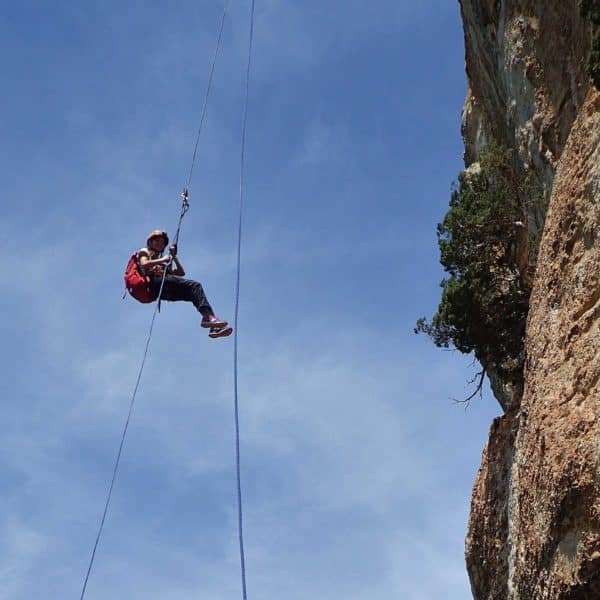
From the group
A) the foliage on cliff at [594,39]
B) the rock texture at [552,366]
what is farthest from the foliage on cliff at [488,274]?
the foliage on cliff at [594,39]

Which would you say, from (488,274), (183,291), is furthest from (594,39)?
(183,291)

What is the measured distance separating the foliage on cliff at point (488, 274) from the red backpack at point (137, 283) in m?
6.34

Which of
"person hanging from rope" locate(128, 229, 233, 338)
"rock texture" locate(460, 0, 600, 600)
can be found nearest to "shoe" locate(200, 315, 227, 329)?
"person hanging from rope" locate(128, 229, 233, 338)

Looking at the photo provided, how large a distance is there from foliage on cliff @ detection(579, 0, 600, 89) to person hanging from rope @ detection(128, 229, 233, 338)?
6.83m

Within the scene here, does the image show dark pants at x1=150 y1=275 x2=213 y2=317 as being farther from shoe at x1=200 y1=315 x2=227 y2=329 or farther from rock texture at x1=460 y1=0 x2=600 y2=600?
→ rock texture at x1=460 y1=0 x2=600 y2=600

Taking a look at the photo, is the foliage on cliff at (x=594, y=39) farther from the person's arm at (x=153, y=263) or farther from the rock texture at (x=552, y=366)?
the person's arm at (x=153, y=263)

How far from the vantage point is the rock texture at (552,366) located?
542 inches

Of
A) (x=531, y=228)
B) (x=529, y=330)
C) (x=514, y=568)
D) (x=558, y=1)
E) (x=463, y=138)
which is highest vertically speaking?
(x=463, y=138)

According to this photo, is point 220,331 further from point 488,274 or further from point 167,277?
point 488,274

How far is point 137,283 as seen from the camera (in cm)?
1666

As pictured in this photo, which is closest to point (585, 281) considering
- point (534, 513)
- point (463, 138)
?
point (534, 513)

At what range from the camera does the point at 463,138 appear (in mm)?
Result: 27094

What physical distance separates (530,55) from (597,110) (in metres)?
4.95

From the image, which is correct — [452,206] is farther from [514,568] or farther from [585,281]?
[514,568]
